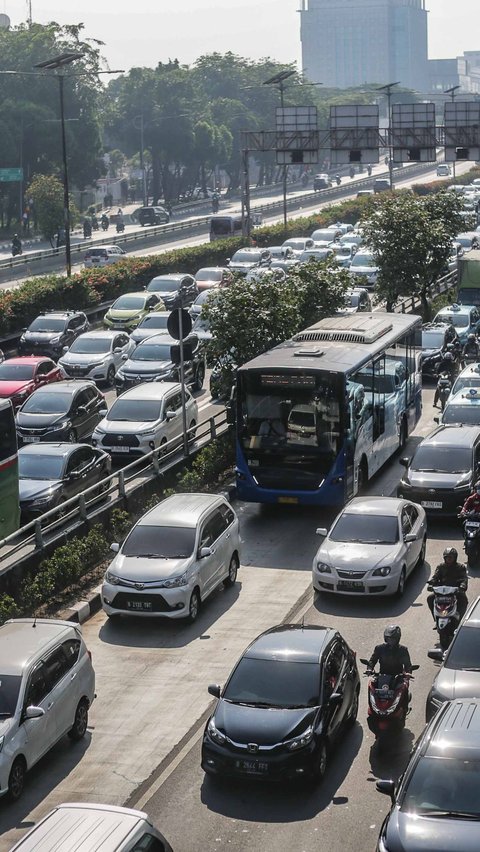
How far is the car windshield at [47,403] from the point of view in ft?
102

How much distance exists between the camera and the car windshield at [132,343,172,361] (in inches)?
1502

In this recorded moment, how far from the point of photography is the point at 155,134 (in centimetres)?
13400

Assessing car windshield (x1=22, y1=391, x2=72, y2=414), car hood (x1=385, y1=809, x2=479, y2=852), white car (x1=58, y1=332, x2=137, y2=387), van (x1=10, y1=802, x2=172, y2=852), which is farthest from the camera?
white car (x1=58, y1=332, x2=137, y2=387)


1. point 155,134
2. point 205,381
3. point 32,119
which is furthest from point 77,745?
point 155,134

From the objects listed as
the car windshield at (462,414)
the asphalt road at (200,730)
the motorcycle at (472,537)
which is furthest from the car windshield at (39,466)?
the car windshield at (462,414)

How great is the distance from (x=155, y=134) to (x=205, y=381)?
316ft

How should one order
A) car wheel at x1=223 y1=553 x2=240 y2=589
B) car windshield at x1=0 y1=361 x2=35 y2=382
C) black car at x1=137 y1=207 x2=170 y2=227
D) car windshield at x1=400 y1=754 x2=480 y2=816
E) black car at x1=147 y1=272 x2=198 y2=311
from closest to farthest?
car windshield at x1=400 y1=754 x2=480 y2=816
car wheel at x1=223 y1=553 x2=240 y2=589
car windshield at x1=0 y1=361 x2=35 y2=382
black car at x1=147 y1=272 x2=198 y2=311
black car at x1=137 y1=207 x2=170 y2=227

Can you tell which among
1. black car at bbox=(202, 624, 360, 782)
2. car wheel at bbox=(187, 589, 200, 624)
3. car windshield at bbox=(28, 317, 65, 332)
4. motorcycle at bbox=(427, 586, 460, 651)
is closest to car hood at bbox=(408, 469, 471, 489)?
car wheel at bbox=(187, 589, 200, 624)

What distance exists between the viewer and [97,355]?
3991 cm

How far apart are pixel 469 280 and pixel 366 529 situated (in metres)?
28.0

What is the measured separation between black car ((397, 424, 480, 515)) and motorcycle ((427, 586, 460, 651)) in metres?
6.77

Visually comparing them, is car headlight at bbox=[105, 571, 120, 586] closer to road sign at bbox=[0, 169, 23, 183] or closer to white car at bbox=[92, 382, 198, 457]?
white car at bbox=[92, 382, 198, 457]

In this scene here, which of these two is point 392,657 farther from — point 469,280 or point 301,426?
point 469,280

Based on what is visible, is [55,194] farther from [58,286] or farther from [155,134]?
[155,134]
